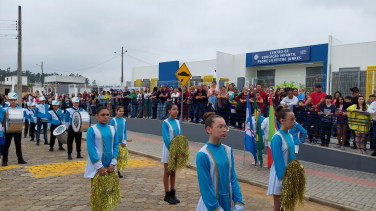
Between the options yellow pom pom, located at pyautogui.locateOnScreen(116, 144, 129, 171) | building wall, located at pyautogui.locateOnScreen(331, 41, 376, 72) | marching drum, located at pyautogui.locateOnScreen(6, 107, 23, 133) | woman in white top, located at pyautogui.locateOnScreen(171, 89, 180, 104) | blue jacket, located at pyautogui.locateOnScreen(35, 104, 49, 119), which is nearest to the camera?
yellow pom pom, located at pyautogui.locateOnScreen(116, 144, 129, 171)

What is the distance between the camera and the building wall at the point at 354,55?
2106 centimetres

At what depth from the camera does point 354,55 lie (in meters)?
21.8

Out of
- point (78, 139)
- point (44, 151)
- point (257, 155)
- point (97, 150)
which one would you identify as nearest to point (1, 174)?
point (78, 139)

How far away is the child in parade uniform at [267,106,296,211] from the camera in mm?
4262

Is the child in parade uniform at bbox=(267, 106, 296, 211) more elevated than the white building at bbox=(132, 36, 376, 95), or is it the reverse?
the white building at bbox=(132, 36, 376, 95)

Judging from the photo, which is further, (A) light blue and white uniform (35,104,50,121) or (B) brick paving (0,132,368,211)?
(A) light blue and white uniform (35,104,50,121)

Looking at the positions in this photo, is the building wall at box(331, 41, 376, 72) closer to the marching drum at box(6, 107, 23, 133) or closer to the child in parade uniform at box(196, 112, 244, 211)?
the marching drum at box(6, 107, 23, 133)

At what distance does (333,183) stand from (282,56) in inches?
765

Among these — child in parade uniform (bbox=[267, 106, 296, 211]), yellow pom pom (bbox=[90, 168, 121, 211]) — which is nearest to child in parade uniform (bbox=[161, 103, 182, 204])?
yellow pom pom (bbox=[90, 168, 121, 211])

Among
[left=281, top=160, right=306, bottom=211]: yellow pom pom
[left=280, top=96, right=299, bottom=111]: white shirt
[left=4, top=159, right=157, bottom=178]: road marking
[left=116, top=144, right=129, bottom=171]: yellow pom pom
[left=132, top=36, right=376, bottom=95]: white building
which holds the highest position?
[left=132, top=36, right=376, bottom=95]: white building

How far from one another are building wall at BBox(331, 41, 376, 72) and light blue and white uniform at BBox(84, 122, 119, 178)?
68.6 feet

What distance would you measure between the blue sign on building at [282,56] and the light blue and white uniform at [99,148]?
22.1 meters

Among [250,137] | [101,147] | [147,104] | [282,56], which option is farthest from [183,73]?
[282,56]

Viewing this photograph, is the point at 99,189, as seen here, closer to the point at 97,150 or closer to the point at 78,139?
the point at 97,150
